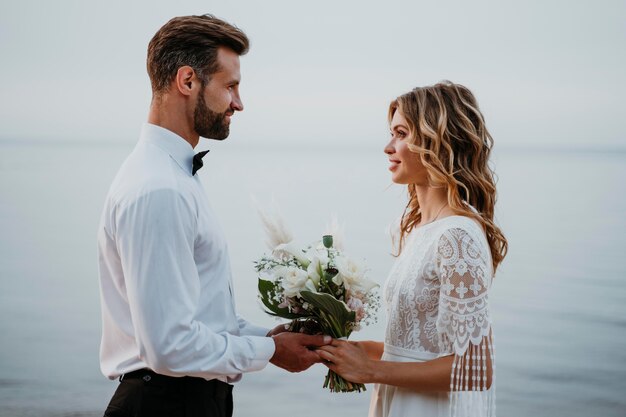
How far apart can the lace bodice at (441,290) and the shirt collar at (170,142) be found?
770 mm

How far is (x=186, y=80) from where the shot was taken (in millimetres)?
2279

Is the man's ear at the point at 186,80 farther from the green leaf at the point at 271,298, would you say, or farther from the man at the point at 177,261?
the green leaf at the point at 271,298

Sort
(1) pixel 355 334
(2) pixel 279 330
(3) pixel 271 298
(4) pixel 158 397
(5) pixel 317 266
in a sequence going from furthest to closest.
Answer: (1) pixel 355 334 → (2) pixel 279 330 → (3) pixel 271 298 → (5) pixel 317 266 → (4) pixel 158 397

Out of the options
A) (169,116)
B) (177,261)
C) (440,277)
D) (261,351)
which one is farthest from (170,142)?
(440,277)

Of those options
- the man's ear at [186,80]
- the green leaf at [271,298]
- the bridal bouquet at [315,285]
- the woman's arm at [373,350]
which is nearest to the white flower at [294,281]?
the bridal bouquet at [315,285]

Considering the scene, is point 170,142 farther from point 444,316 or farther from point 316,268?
point 444,316

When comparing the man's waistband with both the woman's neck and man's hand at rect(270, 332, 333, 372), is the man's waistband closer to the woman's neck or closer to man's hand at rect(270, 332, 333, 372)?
man's hand at rect(270, 332, 333, 372)

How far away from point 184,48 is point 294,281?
0.77 metres

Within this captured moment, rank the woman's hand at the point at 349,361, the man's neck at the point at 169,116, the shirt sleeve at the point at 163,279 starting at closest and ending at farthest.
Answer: the shirt sleeve at the point at 163,279 < the man's neck at the point at 169,116 < the woman's hand at the point at 349,361

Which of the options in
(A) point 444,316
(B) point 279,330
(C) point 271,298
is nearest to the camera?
(A) point 444,316

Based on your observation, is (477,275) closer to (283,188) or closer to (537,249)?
(537,249)

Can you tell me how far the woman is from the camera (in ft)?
7.50

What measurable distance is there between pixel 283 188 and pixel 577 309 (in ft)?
42.5

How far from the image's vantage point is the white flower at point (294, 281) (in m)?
2.37
